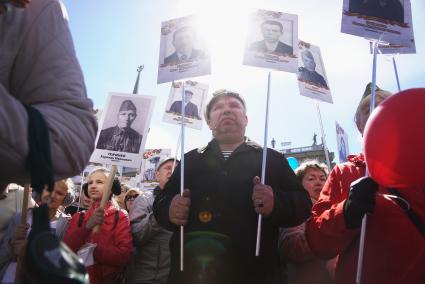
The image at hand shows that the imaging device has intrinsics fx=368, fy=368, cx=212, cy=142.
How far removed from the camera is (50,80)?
868 mm

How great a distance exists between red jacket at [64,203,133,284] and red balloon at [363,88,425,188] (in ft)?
8.17

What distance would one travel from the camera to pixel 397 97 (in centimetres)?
156

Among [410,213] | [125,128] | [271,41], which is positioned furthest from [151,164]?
[410,213]

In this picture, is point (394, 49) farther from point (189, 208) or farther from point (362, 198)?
point (189, 208)

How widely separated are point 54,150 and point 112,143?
3053 mm

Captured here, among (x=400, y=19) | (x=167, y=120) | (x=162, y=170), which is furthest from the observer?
(x=167, y=120)

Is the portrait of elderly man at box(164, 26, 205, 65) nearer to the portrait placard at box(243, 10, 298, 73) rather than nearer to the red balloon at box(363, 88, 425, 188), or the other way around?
the portrait placard at box(243, 10, 298, 73)

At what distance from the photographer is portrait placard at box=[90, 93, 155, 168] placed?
3693mm

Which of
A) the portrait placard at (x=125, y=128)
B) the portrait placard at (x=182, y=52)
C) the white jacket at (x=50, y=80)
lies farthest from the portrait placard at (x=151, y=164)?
the white jacket at (x=50, y=80)

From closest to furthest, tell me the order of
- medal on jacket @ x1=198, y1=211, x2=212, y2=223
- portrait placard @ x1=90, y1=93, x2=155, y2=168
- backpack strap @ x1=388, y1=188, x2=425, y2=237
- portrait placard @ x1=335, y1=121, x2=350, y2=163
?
backpack strap @ x1=388, y1=188, x2=425, y2=237 < medal on jacket @ x1=198, y1=211, x2=212, y2=223 < portrait placard @ x1=90, y1=93, x2=155, y2=168 < portrait placard @ x1=335, y1=121, x2=350, y2=163

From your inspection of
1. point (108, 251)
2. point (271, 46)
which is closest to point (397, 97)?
point (271, 46)

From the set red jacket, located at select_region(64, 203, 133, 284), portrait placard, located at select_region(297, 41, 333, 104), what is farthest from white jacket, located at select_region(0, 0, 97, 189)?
portrait placard, located at select_region(297, 41, 333, 104)

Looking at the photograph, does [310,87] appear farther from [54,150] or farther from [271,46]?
[54,150]

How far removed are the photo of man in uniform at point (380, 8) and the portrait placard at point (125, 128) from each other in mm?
2110
